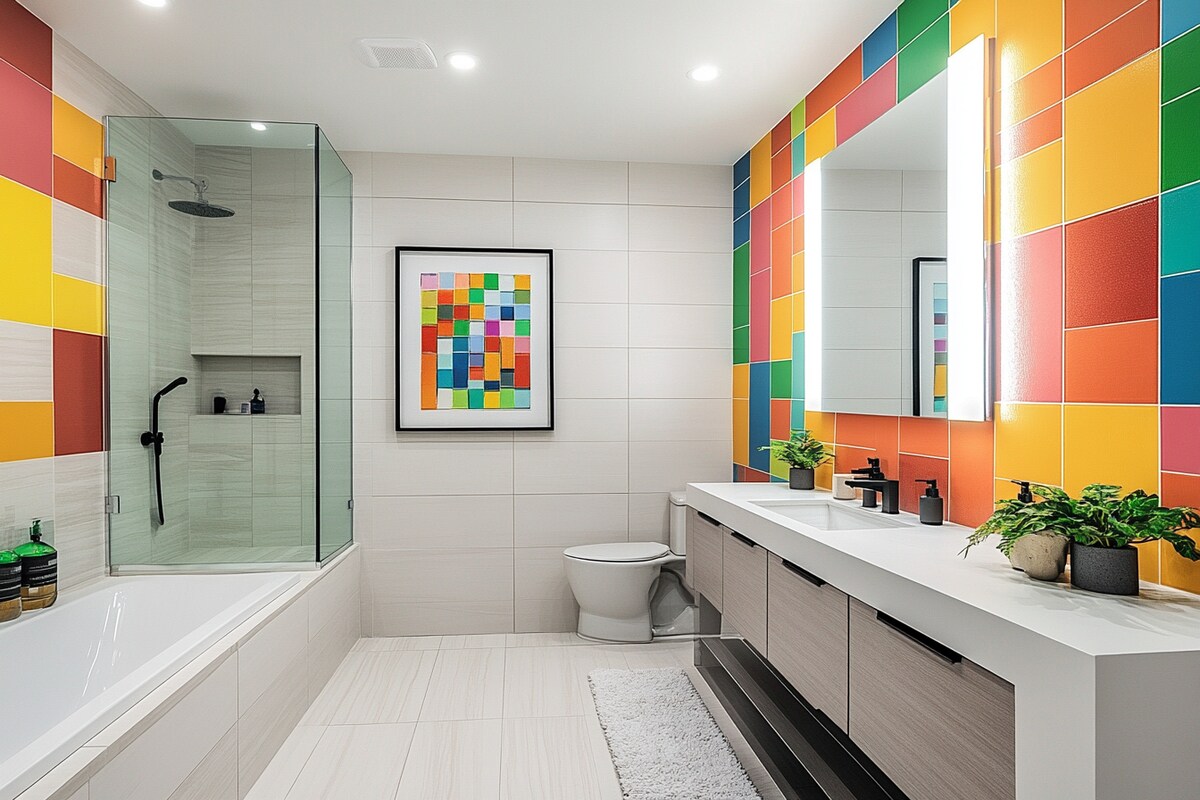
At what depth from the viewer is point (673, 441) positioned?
14.3ft

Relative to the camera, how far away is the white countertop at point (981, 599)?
120 cm

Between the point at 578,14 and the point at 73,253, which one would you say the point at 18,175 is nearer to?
the point at 73,253

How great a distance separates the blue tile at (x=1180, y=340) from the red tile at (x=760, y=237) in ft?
7.58

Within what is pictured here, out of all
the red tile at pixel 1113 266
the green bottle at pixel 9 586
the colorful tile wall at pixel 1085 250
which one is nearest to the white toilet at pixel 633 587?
the colorful tile wall at pixel 1085 250

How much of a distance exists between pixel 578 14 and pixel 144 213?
188 centimetres

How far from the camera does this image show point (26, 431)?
103 inches

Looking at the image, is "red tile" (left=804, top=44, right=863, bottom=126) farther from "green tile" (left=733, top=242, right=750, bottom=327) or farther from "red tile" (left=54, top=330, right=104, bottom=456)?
"red tile" (left=54, top=330, right=104, bottom=456)

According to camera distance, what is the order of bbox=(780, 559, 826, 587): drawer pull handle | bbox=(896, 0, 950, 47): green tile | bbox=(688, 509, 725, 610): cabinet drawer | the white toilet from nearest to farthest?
bbox=(780, 559, 826, 587): drawer pull handle → bbox=(896, 0, 950, 47): green tile → bbox=(688, 509, 725, 610): cabinet drawer → the white toilet

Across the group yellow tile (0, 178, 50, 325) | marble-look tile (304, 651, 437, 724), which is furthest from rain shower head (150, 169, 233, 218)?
marble-look tile (304, 651, 437, 724)

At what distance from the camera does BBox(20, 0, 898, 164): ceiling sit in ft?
8.65

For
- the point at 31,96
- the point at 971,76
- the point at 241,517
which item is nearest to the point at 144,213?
the point at 31,96

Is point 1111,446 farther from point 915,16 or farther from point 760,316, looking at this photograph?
point 760,316

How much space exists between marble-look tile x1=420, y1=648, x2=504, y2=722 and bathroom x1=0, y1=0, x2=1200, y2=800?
0.11 ft

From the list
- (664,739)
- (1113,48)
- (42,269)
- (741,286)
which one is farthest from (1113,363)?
(42,269)
